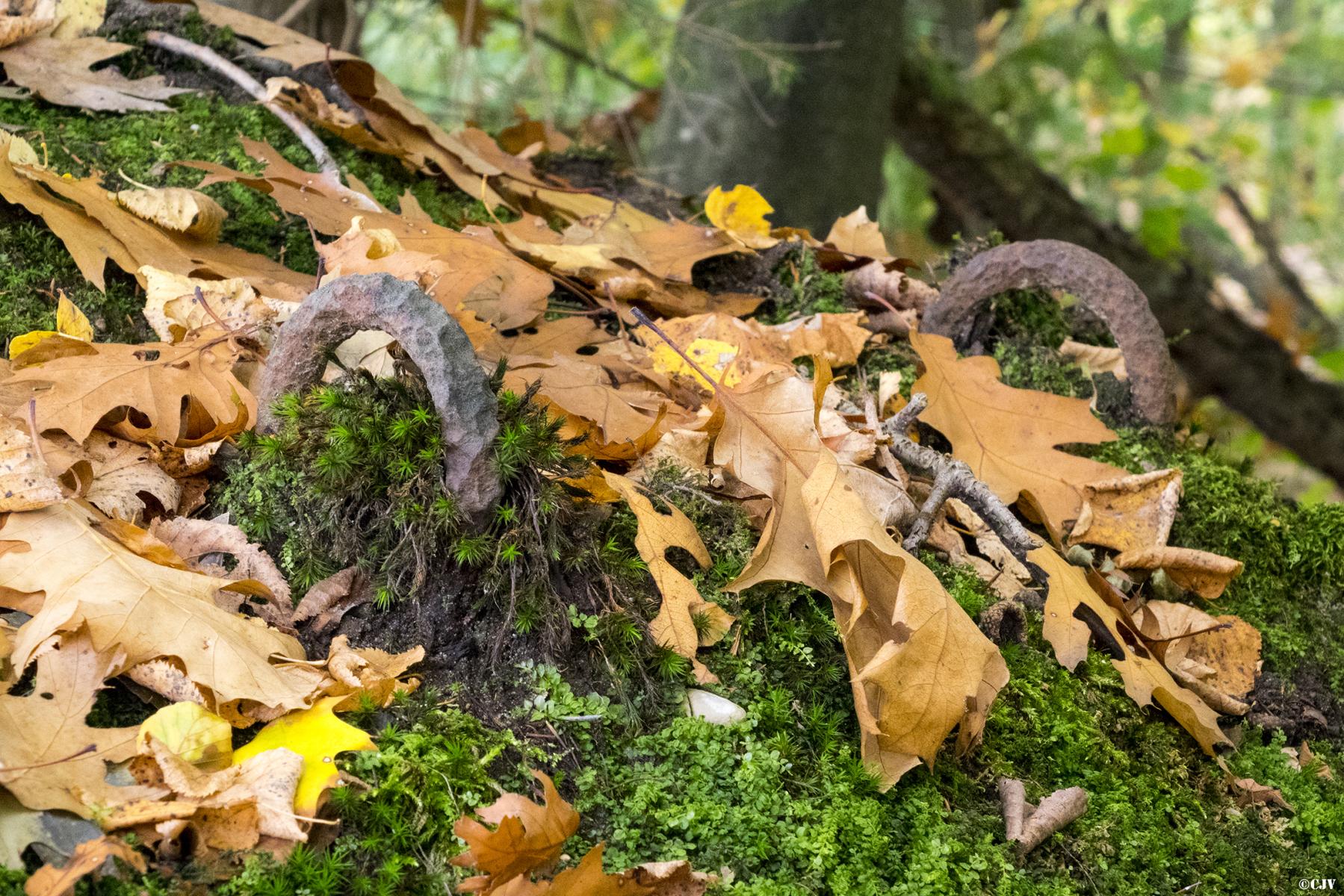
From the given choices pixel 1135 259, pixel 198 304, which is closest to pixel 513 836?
pixel 198 304

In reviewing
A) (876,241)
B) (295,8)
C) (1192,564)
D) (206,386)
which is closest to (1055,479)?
(1192,564)

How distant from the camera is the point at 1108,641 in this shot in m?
1.88

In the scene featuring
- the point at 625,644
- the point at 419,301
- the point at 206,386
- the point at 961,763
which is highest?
the point at 419,301

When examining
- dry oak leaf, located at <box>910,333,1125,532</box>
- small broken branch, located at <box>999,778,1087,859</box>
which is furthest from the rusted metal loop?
dry oak leaf, located at <box>910,333,1125,532</box>

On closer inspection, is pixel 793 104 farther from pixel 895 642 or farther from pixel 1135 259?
pixel 895 642

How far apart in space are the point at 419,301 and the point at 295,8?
255 cm

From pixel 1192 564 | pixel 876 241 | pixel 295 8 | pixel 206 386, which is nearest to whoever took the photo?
pixel 206 386

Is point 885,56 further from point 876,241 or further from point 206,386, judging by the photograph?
point 206,386

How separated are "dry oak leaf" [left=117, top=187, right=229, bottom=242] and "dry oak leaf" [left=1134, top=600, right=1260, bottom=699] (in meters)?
2.21

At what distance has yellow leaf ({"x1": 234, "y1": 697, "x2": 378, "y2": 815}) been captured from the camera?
1238 millimetres

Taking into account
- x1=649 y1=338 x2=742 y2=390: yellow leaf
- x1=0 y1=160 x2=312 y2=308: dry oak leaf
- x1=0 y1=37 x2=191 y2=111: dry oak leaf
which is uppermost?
x1=0 y1=37 x2=191 y2=111: dry oak leaf

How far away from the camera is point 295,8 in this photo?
133 inches

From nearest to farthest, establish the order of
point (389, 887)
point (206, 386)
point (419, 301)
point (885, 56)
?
point (389, 887)
point (419, 301)
point (206, 386)
point (885, 56)

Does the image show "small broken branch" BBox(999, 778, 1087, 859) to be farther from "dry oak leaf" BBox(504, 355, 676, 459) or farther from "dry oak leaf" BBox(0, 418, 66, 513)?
"dry oak leaf" BBox(0, 418, 66, 513)
